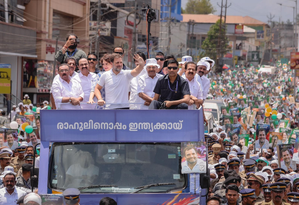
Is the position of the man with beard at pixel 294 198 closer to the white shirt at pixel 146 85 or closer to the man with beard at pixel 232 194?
the man with beard at pixel 232 194

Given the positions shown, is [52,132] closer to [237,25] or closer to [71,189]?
[71,189]

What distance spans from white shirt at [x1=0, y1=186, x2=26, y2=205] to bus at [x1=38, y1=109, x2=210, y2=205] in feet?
7.49

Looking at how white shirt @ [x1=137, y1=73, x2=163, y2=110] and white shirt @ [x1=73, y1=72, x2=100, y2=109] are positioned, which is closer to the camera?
white shirt @ [x1=137, y1=73, x2=163, y2=110]

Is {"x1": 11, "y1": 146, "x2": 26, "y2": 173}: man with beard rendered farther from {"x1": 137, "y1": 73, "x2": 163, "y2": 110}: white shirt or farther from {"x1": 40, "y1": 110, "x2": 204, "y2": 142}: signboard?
{"x1": 40, "y1": 110, "x2": 204, "y2": 142}: signboard

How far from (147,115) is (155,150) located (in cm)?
47

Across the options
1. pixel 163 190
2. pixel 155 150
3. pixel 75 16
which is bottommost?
pixel 163 190

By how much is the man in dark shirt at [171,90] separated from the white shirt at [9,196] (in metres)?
2.78

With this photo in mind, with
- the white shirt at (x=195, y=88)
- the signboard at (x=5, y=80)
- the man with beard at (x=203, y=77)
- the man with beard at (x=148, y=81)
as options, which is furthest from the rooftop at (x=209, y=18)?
the man with beard at (x=148, y=81)

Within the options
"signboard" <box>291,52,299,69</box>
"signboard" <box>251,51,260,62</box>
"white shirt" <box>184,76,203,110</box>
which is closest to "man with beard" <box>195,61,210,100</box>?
"white shirt" <box>184,76,203,110</box>

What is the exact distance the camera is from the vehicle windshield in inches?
271

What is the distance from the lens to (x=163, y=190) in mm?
6832

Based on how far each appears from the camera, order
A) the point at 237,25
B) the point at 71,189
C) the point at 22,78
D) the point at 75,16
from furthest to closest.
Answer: the point at 237,25, the point at 75,16, the point at 22,78, the point at 71,189

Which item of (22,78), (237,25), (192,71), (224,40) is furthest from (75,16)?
(237,25)

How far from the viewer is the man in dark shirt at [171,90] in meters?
7.86
